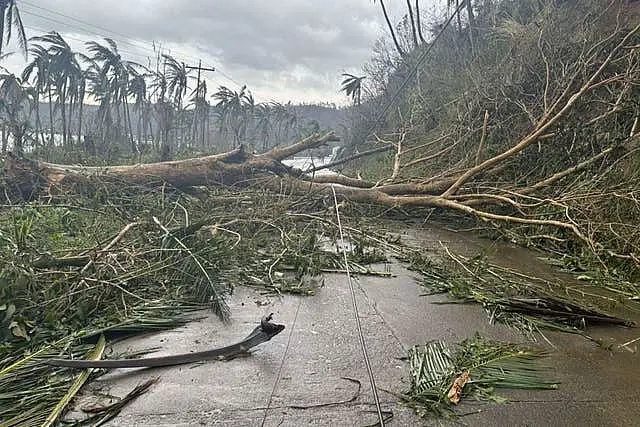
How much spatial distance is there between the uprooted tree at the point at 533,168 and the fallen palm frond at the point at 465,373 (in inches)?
90.3

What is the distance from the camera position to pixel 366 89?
1006 inches

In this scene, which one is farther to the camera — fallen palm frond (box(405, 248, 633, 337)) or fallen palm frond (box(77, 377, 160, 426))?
fallen palm frond (box(405, 248, 633, 337))

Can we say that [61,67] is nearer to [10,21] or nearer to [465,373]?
[10,21]

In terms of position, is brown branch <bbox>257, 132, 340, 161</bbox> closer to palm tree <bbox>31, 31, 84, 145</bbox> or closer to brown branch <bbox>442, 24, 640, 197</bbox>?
brown branch <bbox>442, 24, 640, 197</bbox>

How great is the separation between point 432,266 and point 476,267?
43 cm

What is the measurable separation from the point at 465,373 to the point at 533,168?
5477 millimetres

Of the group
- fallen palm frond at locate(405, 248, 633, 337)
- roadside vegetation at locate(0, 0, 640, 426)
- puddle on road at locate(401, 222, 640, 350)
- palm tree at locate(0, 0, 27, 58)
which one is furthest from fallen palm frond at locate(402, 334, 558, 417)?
palm tree at locate(0, 0, 27, 58)

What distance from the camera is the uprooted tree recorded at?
5.03 metres

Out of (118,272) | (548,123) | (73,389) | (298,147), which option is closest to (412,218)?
(548,123)

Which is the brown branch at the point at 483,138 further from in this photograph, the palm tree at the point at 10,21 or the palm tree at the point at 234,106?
the palm tree at the point at 234,106

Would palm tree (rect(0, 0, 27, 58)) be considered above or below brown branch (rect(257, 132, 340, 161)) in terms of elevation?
above

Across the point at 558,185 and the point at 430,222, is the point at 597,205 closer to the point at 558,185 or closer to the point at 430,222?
the point at 558,185

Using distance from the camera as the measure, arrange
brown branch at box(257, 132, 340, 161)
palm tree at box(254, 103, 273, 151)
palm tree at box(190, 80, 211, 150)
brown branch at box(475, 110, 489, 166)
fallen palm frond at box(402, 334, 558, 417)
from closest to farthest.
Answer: fallen palm frond at box(402, 334, 558, 417)
brown branch at box(475, 110, 489, 166)
brown branch at box(257, 132, 340, 161)
palm tree at box(190, 80, 211, 150)
palm tree at box(254, 103, 273, 151)

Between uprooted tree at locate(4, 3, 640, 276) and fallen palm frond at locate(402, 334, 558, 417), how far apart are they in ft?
7.52
